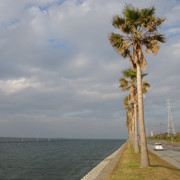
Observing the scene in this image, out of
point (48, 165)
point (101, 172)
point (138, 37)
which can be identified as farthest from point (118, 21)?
point (48, 165)

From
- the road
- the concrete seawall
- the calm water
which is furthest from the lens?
the calm water

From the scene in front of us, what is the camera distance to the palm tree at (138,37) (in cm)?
1518

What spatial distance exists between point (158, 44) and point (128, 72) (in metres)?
9.71

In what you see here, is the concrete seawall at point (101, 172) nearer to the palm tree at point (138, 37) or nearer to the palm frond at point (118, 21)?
the palm tree at point (138, 37)

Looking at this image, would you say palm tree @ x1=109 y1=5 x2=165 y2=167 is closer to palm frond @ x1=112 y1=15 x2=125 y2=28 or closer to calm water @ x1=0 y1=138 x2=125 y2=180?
palm frond @ x1=112 y1=15 x2=125 y2=28

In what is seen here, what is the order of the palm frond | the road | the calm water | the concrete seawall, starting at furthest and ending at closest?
the calm water
the road
the palm frond
the concrete seawall

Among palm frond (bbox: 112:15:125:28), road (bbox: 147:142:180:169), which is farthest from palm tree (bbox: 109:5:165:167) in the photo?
road (bbox: 147:142:180:169)

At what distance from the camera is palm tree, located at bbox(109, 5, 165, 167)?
15180 millimetres

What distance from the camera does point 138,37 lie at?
629 inches

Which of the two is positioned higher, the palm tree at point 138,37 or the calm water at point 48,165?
the palm tree at point 138,37

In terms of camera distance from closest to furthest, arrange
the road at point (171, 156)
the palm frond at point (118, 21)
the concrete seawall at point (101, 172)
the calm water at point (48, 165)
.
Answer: the concrete seawall at point (101, 172), the palm frond at point (118, 21), the road at point (171, 156), the calm water at point (48, 165)

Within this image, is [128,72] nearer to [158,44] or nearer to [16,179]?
[158,44]

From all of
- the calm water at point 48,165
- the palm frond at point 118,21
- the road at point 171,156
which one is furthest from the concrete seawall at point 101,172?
the palm frond at point 118,21

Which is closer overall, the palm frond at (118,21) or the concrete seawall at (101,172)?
the concrete seawall at (101,172)
